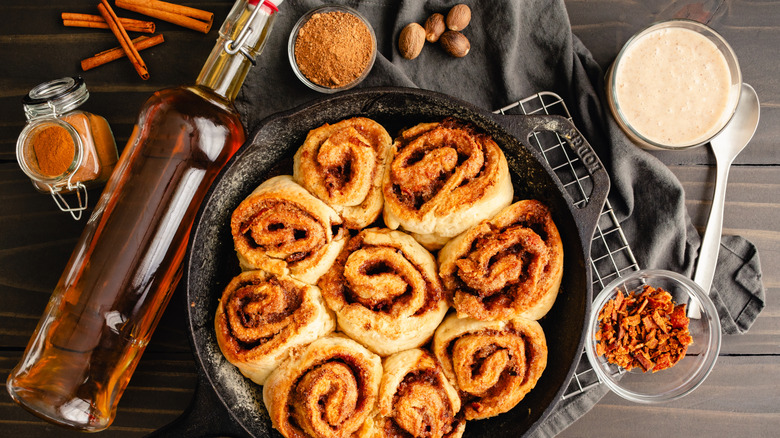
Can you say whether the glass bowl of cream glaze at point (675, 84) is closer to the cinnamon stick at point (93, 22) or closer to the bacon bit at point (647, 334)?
the bacon bit at point (647, 334)

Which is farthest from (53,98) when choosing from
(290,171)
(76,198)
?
(290,171)

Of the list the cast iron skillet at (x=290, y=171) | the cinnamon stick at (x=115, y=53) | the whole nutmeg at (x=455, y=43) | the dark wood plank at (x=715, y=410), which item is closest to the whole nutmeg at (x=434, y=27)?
the whole nutmeg at (x=455, y=43)

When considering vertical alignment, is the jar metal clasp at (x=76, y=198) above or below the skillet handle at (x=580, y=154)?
below

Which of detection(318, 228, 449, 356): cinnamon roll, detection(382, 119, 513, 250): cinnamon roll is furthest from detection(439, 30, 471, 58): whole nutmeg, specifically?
detection(318, 228, 449, 356): cinnamon roll

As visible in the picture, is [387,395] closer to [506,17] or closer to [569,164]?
[569,164]

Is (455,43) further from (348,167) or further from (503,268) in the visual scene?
(503,268)

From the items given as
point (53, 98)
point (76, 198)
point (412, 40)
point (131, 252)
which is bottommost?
point (76, 198)
